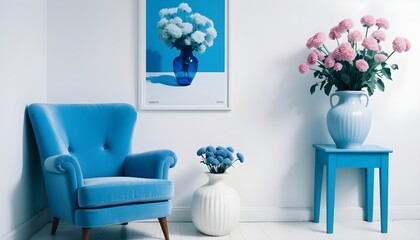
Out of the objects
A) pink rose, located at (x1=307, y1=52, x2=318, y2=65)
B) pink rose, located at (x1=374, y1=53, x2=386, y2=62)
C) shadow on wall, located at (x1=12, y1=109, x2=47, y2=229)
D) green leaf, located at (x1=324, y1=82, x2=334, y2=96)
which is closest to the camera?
shadow on wall, located at (x1=12, y1=109, x2=47, y2=229)

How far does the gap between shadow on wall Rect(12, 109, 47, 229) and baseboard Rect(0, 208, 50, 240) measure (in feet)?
0.09

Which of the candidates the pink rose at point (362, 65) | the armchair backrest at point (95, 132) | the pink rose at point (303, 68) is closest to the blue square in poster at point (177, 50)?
the armchair backrest at point (95, 132)

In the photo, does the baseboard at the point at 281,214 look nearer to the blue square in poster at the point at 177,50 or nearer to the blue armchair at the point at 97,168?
the blue armchair at the point at 97,168

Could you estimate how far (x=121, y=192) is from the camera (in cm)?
281

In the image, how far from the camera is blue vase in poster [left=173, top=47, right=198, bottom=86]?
3627 mm

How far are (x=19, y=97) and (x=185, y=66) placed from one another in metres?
1.20

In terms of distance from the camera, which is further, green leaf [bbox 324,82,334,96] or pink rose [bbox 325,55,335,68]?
green leaf [bbox 324,82,334,96]

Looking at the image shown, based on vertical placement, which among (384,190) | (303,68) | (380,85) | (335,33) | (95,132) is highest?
(335,33)

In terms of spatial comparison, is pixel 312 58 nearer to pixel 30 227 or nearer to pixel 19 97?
pixel 19 97

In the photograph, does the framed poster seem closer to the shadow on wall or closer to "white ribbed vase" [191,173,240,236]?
"white ribbed vase" [191,173,240,236]

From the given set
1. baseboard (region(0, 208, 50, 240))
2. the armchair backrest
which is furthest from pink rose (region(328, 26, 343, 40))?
baseboard (region(0, 208, 50, 240))

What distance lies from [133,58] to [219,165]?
Result: 106 centimetres

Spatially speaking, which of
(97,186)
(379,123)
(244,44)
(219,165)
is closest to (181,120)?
(219,165)

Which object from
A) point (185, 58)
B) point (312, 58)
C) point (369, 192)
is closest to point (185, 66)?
point (185, 58)
